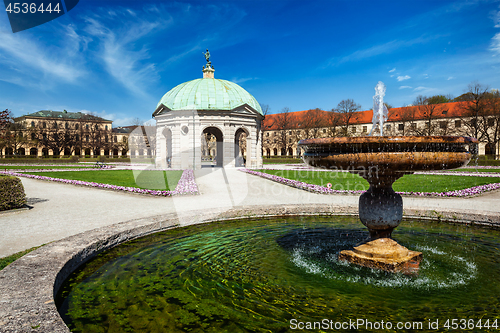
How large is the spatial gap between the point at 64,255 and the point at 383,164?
15.2 feet

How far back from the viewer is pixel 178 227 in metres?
6.85

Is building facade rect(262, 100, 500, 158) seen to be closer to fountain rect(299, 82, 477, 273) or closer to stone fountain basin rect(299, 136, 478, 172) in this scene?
fountain rect(299, 82, 477, 273)

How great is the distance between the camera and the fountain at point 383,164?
3896 mm

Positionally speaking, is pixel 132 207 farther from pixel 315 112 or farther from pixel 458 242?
pixel 315 112

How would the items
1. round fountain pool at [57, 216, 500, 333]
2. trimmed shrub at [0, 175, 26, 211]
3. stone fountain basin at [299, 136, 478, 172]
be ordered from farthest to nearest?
trimmed shrub at [0, 175, 26, 211]
stone fountain basin at [299, 136, 478, 172]
round fountain pool at [57, 216, 500, 333]

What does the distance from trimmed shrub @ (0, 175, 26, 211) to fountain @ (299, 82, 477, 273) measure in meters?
9.47

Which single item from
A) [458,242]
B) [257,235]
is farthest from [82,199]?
[458,242]

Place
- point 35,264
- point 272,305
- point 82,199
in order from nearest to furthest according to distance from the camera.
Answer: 1. point 272,305
2. point 35,264
3. point 82,199

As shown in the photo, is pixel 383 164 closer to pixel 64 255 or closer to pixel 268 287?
pixel 268 287

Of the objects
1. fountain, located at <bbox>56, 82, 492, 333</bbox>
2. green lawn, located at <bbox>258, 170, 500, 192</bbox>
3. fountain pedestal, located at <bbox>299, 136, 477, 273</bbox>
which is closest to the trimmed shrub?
fountain, located at <bbox>56, 82, 492, 333</bbox>

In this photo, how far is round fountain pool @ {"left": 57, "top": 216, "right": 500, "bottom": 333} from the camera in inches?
123

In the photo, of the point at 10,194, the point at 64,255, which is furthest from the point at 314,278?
the point at 10,194

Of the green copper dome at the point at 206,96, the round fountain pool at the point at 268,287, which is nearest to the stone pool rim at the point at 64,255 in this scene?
the round fountain pool at the point at 268,287

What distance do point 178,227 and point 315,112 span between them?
82782 mm
